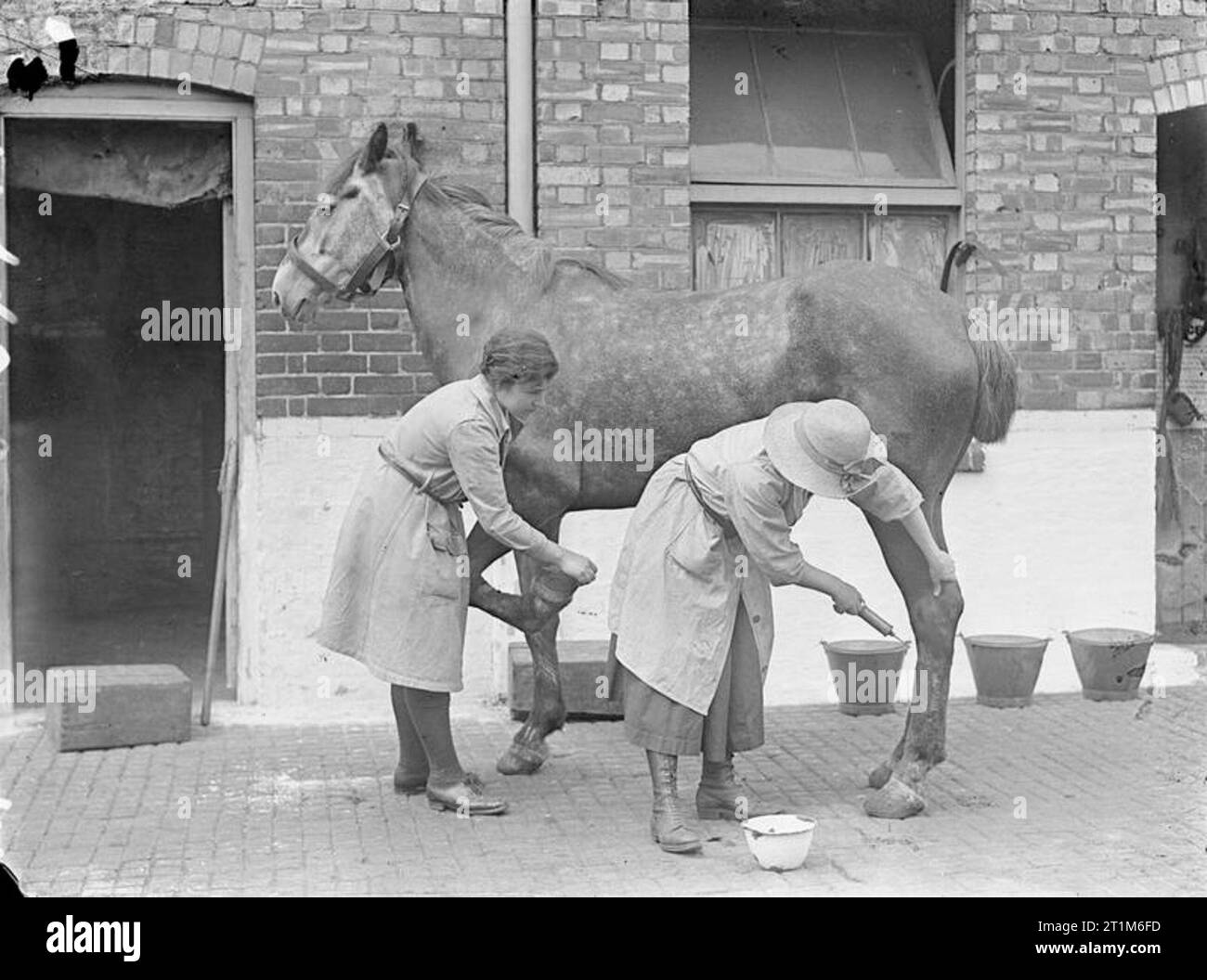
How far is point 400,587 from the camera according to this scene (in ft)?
18.9

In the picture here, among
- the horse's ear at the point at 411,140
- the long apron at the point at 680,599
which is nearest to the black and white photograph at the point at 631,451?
the long apron at the point at 680,599

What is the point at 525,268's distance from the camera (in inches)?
258

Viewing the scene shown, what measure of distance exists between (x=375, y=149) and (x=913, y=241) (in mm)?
3379

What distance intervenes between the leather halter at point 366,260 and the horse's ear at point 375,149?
0.18m

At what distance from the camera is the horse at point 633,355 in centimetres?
→ 609

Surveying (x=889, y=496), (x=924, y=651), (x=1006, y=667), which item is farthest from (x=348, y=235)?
(x=1006, y=667)

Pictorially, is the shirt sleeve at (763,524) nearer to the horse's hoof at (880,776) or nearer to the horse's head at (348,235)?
the horse's hoof at (880,776)

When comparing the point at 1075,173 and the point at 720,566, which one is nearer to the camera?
the point at 720,566

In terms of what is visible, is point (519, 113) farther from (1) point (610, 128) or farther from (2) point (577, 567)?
(2) point (577, 567)

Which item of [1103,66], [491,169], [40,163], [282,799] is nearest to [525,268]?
[491,169]

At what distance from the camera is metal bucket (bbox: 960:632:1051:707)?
7.92 metres

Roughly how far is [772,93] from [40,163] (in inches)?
147

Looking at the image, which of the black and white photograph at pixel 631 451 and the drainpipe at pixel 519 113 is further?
the drainpipe at pixel 519 113

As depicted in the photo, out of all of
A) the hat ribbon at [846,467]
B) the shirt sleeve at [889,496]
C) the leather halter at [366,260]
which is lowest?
the shirt sleeve at [889,496]
